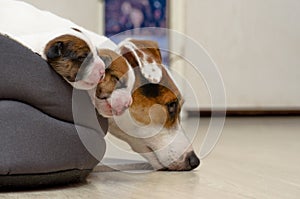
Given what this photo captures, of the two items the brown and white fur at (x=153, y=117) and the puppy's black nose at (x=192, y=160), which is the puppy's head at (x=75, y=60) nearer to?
the brown and white fur at (x=153, y=117)

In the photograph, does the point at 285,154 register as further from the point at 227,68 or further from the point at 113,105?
the point at 227,68

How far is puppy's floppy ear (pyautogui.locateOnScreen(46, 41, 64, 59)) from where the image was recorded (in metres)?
1.06

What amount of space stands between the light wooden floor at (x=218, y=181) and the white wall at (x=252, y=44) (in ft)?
4.57

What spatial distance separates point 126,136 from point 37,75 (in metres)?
0.27

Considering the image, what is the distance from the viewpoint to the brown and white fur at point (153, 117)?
1196mm

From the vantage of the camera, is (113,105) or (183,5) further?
(183,5)

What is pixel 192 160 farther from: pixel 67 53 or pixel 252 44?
pixel 252 44

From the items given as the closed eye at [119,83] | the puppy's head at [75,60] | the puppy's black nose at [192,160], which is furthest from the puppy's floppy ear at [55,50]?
the puppy's black nose at [192,160]

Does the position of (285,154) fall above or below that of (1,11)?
below

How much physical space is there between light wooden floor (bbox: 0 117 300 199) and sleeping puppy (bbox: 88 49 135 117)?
146mm

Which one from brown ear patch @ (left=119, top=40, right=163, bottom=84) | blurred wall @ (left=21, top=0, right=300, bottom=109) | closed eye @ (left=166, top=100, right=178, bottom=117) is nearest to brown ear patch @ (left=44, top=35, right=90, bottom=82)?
brown ear patch @ (left=119, top=40, right=163, bottom=84)

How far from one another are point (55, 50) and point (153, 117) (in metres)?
0.27

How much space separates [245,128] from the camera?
2.54 metres

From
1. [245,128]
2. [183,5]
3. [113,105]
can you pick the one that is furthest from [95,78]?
[183,5]
